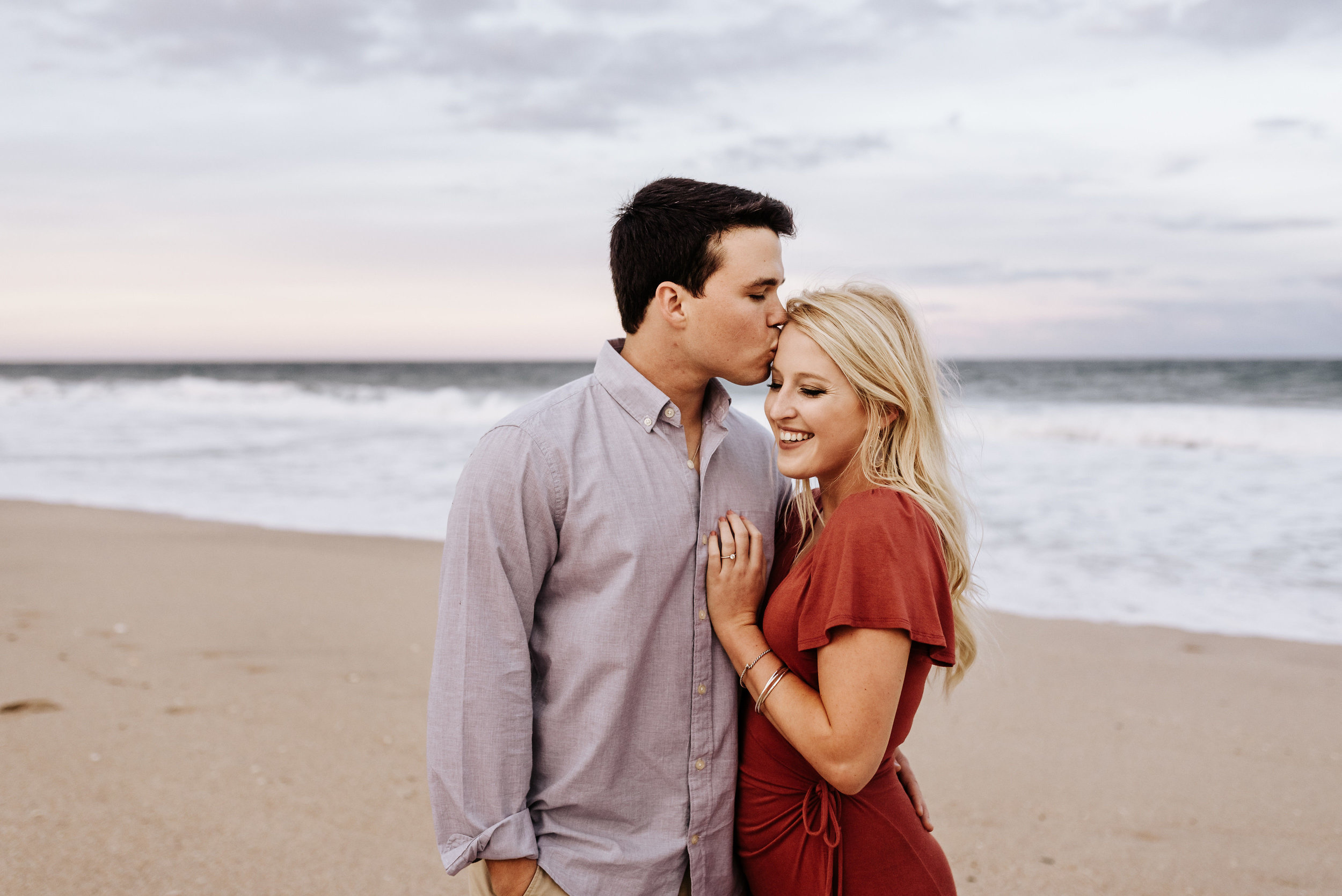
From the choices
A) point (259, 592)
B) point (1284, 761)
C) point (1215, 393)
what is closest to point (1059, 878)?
point (1284, 761)

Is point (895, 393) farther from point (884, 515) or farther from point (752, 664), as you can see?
point (752, 664)

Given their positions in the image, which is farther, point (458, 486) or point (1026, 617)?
point (1026, 617)

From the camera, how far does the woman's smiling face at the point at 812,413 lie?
7.58 feet

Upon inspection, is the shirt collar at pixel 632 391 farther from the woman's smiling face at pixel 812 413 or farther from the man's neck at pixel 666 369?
the woman's smiling face at pixel 812 413

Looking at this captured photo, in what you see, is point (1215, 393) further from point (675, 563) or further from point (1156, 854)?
point (675, 563)

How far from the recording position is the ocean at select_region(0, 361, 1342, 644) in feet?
24.1

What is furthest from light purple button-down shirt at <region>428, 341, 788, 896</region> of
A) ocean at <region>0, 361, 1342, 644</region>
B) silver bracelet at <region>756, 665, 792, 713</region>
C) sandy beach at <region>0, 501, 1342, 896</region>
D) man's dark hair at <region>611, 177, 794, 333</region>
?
sandy beach at <region>0, 501, 1342, 896</region>

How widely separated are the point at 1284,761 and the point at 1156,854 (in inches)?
49.1

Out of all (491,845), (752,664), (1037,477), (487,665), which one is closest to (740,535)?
(752,664)

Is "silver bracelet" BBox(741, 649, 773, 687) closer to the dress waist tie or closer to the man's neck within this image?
the dress waist tie

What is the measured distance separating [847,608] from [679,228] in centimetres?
97

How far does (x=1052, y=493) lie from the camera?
1163cm

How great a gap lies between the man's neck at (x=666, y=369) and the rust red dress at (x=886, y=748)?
476 millimetres

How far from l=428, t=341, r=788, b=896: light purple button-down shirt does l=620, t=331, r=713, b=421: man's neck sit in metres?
0.06
